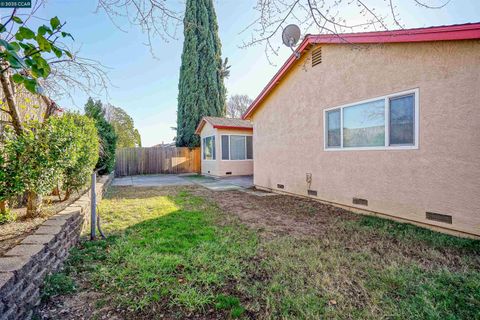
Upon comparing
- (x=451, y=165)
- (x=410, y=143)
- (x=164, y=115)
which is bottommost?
(x=451, y=165)

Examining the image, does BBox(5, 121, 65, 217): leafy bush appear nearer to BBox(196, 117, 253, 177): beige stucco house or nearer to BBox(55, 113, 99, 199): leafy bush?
BBox(55, 113, 99, 199): leafy bush

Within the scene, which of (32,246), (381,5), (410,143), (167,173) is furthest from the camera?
(167,173)

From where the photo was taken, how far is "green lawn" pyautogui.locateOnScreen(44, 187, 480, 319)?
92.0 inches

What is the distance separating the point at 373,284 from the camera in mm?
2701

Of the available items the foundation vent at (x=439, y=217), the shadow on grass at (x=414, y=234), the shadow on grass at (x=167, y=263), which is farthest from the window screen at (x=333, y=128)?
the shadow on grass at (x=167, y=263)

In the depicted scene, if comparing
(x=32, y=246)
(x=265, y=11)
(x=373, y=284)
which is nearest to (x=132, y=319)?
(x=32, y=246)

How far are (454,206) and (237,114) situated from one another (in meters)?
31.9

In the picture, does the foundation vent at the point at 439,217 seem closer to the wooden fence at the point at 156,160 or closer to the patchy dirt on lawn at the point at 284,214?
the patchy dirt on lawn at the point at 284,214

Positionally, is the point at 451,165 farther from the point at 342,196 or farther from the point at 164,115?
the point at 164,115

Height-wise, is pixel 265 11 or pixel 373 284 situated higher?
Result: pixel 265 11

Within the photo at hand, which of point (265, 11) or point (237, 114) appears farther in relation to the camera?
point (237, 114)

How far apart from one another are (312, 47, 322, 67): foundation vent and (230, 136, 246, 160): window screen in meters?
8.00

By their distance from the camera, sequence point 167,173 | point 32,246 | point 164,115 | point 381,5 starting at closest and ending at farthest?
point 32,246, point 381,5, point 167,173, point 164,115

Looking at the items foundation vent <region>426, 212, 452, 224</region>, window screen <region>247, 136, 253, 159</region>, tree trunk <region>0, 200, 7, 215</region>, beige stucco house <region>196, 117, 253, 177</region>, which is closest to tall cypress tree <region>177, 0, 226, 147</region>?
beige stucco house <region>196, 117, 253, 177</region>
